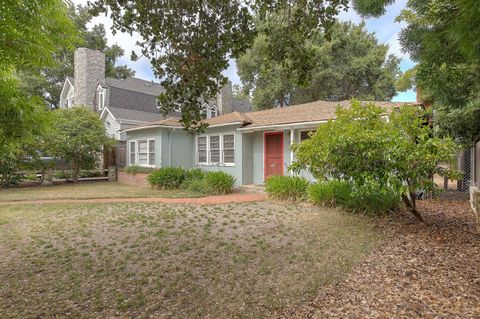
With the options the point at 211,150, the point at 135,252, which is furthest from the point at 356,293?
the point at 211,150

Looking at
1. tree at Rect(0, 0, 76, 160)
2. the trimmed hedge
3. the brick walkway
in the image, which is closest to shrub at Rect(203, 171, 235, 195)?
the trimmed hedge

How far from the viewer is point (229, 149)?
13789 millimetres

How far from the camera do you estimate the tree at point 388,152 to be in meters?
5.54

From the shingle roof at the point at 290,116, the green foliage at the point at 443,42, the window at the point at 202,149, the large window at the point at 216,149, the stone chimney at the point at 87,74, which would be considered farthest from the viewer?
the stone chimney at the point at 87,74

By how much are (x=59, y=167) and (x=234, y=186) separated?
34.6 feet

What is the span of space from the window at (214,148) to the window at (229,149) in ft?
1.46

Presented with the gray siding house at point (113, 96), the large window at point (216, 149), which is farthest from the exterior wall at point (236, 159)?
the gray siding house at point (113, 96)

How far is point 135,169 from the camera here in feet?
51.5

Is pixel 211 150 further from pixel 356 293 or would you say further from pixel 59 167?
pixel 356 293

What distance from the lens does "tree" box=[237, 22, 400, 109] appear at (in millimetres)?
23188

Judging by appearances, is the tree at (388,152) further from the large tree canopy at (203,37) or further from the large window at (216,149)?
the large window at (216,149)

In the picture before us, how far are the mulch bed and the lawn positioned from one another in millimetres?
→ 223

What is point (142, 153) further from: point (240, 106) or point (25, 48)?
point (240, 106)

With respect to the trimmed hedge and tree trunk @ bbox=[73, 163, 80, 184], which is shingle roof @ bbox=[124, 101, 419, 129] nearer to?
the trimmed hedge
